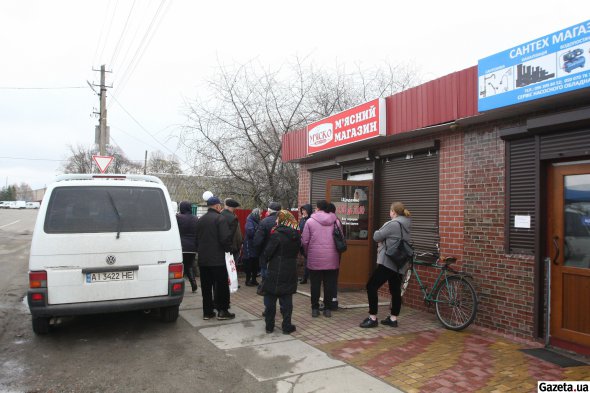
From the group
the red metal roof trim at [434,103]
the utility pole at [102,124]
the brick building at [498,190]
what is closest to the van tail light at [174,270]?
the brick building at [498,190]

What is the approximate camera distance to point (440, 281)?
19.8 feet

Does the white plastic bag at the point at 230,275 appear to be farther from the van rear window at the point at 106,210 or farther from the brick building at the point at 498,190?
the brick building at the point at 498,190

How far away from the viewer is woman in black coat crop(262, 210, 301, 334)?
5402mm

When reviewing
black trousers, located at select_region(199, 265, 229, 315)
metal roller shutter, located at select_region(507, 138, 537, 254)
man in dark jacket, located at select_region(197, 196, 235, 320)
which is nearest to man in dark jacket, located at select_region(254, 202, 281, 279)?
man in dark jacket, located at select_region(197, 196, 235, 320)

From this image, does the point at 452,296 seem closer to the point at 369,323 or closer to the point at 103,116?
the point at 369,323

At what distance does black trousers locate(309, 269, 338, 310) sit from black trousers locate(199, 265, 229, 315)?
127 cm

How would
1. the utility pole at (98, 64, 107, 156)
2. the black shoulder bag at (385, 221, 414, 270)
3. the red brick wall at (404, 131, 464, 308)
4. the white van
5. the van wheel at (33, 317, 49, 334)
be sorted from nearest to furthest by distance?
the white van
the van wheel at (33, 317, 49, 334)
the black shoulder bag at (385, 221, 414, 270)
the red brick wall at (404, 131, 464, 308)
the utility pole at (98, 64, 107, 156)

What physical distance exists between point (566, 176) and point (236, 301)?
17.4 feet

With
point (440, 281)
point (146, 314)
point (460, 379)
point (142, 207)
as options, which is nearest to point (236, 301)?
point (146, 314)

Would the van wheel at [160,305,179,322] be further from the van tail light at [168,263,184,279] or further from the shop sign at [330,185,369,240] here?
the shop sign at [330,185,369,240]

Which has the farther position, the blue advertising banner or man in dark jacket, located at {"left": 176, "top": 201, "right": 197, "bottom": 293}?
man in dark jacket, located at {"left": 176, "top": 201, "right": 197, "bottom": 293}

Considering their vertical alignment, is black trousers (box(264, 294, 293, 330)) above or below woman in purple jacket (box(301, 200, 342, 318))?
below

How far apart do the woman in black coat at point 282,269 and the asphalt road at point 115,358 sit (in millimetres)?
919

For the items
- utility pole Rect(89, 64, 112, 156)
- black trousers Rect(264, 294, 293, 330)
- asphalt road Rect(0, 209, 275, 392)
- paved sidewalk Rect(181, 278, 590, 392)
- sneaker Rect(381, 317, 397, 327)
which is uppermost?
utility pole Rect(89, 64, 112, 156)
